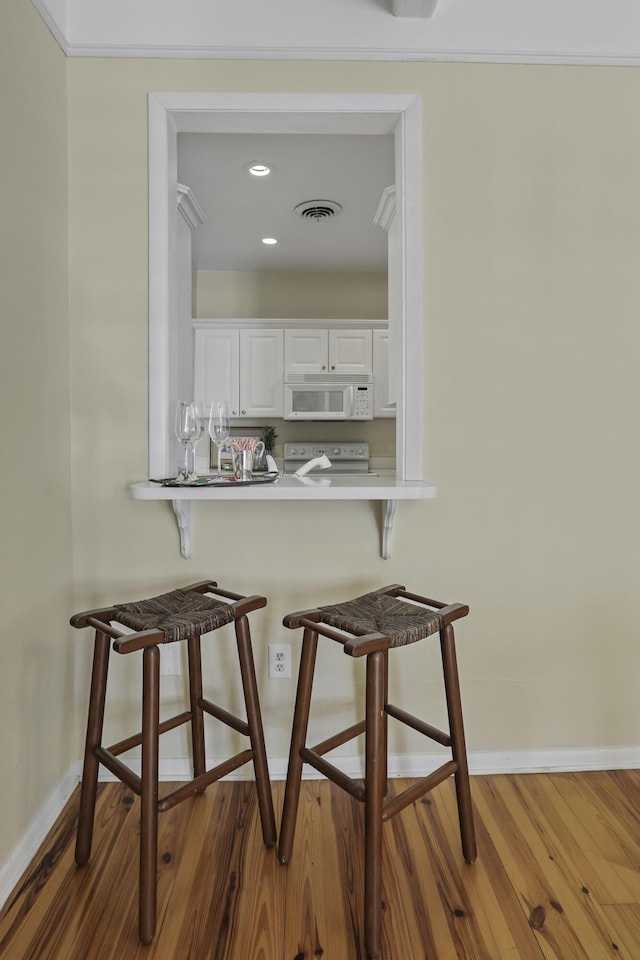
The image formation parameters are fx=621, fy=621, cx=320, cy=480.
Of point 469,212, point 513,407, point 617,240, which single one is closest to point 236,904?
point 513,407

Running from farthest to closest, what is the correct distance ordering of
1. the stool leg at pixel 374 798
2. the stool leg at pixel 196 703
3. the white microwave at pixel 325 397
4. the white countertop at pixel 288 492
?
1. the white microwave at pixel 325 397
2. the stool leg at pixel 196 703
3. the white countertop at pixel 288 492
4. the stool leg at pixel 374 798

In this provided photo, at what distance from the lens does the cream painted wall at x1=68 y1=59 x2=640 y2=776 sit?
1935 millimetres

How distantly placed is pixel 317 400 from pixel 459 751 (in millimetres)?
3234

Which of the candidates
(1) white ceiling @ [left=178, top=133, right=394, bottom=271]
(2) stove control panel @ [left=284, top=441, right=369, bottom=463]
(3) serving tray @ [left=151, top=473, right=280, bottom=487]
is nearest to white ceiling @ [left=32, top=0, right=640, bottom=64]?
(1) white ceiling @ [left=178, top=133, right=394, bottom=271]

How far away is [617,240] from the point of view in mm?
2006

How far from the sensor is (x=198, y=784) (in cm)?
148

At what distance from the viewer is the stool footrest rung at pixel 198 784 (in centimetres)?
140

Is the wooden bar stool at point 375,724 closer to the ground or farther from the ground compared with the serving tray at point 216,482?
closer to the ground

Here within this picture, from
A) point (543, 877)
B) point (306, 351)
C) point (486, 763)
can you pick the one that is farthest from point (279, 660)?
point (306, 351)

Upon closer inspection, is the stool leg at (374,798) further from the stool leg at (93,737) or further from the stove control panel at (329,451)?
the stove control panel at (329,451)

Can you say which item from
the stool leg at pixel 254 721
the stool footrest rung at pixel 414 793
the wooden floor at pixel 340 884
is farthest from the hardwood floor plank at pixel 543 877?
the stool leg at pixel 254 721

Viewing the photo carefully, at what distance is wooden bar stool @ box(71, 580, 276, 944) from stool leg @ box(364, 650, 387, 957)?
376 mm

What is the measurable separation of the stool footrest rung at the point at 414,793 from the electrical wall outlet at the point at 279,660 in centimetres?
63

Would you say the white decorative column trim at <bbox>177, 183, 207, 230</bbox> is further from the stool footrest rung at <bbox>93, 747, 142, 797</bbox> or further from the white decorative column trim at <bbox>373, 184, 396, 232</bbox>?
the stool footrest rung at <bbox>93, 747, 142, 797</bbox>
